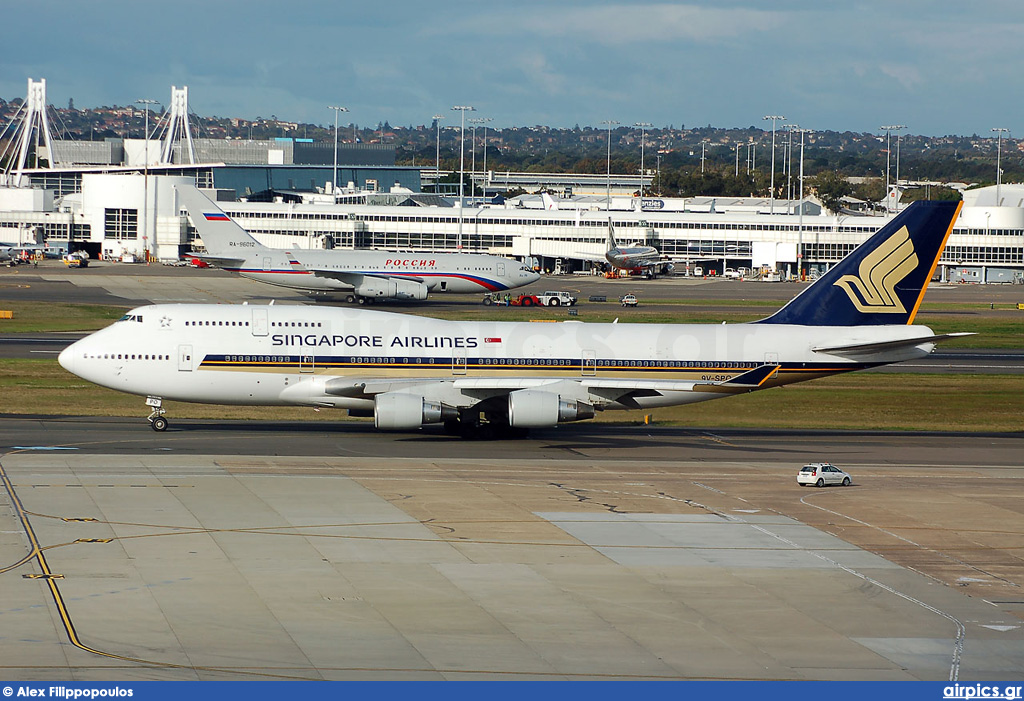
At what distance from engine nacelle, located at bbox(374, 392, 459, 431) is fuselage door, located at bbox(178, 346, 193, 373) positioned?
7.38 m

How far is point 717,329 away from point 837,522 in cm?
1684

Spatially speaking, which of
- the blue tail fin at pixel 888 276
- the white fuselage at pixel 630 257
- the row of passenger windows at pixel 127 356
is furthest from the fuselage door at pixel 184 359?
the white fuselage at pixel 630 257

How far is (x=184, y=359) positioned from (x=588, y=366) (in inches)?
623

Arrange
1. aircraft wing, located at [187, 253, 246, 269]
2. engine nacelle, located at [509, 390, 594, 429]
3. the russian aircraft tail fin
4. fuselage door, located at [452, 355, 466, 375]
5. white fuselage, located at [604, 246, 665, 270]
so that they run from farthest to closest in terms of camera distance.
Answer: white fuselage, located at [604, 246, 665, 270], aircraft wing, located at [187, 253, 246, 269], the russian aircraft tail fin, fuselage door, located at [452, 355, 466, 375], engine nacelle, located at [509, 390, 594, 429]

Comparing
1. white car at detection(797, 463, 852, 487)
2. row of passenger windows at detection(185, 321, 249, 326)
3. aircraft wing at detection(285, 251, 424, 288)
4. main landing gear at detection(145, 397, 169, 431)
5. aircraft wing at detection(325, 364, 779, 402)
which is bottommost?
white car at detection(797, 463, 852, 487)

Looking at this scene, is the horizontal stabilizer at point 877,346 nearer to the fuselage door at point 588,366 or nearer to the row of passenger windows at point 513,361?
the row of passenger windows at point 513,361

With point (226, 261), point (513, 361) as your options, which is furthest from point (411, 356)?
point (226, 261)

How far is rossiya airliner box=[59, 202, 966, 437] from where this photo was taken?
45781 mm

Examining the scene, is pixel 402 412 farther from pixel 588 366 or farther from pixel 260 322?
pixel 588 366

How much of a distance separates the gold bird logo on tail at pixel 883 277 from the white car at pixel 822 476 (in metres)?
12.4

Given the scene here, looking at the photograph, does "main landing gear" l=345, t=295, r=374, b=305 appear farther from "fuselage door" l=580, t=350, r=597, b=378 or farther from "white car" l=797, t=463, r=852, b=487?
"white car" l=797, t=463, r=852, b=487

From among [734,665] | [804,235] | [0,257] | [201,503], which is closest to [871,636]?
[734,665]

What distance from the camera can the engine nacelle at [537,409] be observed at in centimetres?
4538

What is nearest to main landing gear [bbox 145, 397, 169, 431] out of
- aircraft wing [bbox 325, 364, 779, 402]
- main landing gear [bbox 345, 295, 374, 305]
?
aircraft wing [bbox 325, 364, 779, 402]
